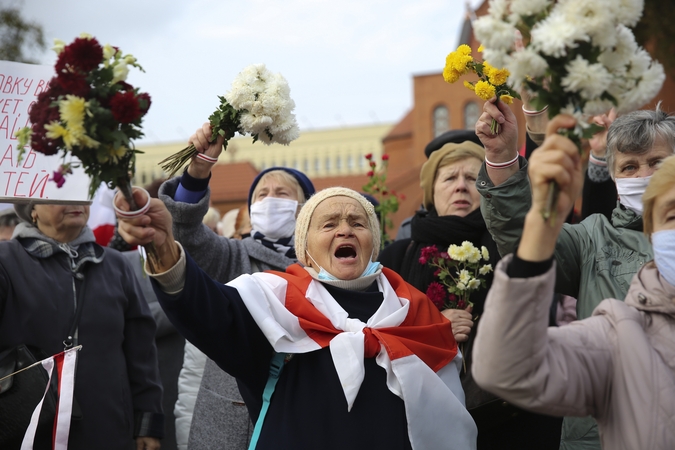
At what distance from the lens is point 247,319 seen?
11.9 ft

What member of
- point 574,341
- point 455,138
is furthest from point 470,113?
point 574,341

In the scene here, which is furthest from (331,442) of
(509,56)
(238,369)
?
(509,56)

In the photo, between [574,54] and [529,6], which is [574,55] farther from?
[529,6]

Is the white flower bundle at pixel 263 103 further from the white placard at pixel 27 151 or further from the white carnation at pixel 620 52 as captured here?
the white carnation at pixel 620 52

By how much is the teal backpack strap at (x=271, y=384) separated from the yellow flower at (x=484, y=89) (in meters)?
1.41

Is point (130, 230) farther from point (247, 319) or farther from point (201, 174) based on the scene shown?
point (201, 174)

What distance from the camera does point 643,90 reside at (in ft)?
7.98

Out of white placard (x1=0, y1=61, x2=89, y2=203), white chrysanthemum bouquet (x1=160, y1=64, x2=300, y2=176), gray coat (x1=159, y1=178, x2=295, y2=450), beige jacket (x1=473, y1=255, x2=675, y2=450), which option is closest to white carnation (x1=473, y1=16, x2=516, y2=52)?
beige jacket (x1=473, y1=255, x2=675, y2=450)

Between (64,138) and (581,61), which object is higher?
(581,61)

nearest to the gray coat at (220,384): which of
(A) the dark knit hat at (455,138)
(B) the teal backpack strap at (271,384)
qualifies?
(B) the teal backpack strap at (271,384)

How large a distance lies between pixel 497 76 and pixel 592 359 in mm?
1298

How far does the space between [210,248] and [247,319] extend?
3.58ft

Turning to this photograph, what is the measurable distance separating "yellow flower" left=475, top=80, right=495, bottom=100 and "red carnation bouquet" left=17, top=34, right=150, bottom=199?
1355mm

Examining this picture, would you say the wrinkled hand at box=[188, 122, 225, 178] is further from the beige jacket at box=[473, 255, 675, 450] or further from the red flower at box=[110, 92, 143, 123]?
the beige jacket at box=[473, 255, 675, 450]
